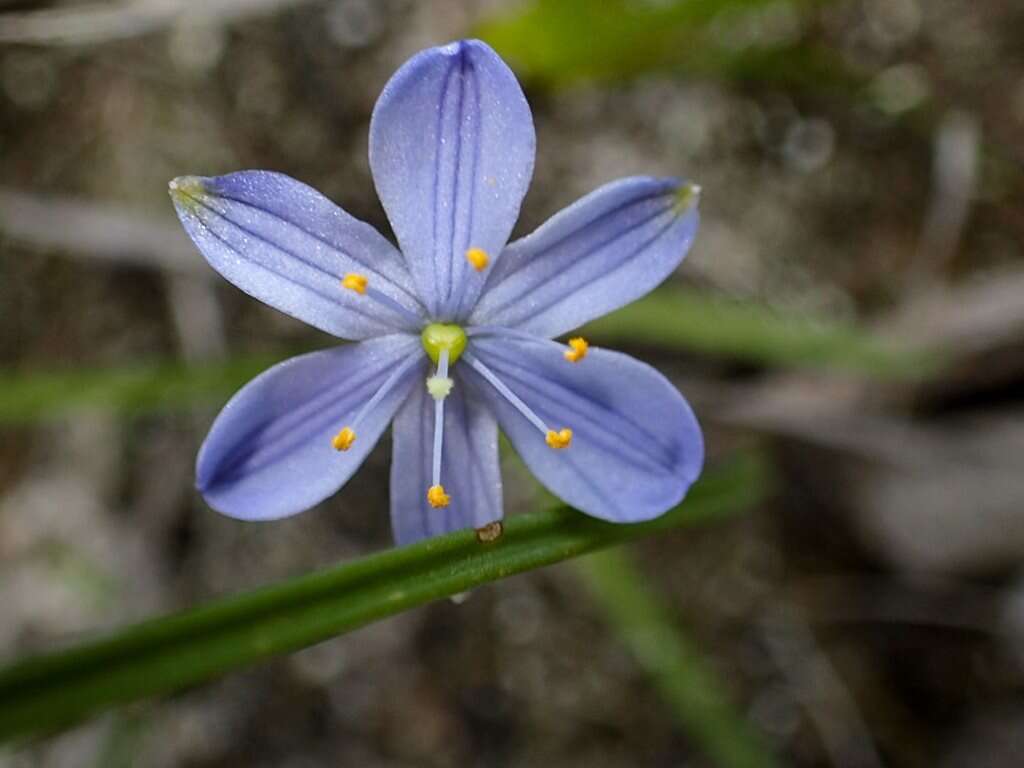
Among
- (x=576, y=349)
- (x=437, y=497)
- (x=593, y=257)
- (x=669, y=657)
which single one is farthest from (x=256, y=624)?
(x=669, y=657)

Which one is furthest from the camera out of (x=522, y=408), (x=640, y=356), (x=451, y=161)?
(x=640, y=356)

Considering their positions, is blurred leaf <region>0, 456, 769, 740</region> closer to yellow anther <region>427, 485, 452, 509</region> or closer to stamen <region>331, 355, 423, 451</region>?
yellow anther <region>427, 485, 452, 509</region>

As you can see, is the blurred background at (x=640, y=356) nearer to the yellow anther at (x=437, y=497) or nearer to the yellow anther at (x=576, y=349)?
the yellow anther at (x=576, y=349)

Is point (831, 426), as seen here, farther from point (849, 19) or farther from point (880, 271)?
point (849, 19)

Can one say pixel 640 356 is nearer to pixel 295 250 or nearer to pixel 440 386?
pixel 440 386

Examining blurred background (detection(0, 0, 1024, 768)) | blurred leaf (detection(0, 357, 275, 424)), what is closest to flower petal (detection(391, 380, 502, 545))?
blurred leaf (detection(0, 357, 275, 424))

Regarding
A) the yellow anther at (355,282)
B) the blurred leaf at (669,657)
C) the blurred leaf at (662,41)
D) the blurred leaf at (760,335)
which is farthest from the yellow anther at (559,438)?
the blurred leaf at (662,41)

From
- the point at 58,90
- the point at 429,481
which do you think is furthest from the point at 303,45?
the point at 429,481
